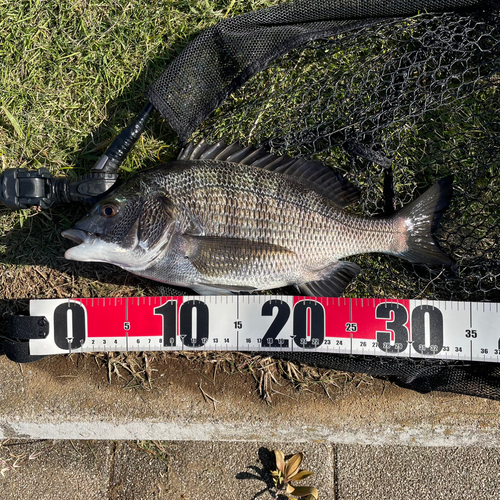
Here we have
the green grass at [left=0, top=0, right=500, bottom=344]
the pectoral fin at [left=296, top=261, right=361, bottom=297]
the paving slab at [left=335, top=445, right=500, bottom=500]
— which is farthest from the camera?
the paving slab at [left=335, top=445, right=500, bottom=500]

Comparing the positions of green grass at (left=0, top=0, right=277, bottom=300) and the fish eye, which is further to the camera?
green grass at (left=0, top=0, right=277, bottom=300)

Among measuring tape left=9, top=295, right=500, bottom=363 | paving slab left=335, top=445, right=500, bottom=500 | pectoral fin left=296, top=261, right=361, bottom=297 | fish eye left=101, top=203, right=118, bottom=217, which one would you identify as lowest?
paving slab left=335, top=445, right=500, bottom=500

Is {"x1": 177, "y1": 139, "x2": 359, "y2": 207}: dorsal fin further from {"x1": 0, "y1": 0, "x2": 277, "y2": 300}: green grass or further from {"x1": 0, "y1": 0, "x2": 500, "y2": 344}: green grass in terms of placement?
{"x1": 0, "y1": 0, "x2": 277, "y2": 300}: green grass

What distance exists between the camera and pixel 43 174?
2646 millimetres

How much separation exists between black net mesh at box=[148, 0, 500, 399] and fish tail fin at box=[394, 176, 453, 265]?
0.20 m

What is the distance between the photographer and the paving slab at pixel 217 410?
2.85 m

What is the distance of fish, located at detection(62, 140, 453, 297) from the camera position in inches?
97.3

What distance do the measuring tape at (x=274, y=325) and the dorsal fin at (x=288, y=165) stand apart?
76cm

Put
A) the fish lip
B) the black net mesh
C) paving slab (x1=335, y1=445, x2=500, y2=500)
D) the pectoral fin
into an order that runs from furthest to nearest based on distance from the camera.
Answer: paving slab (x1=335, y1=445, x2=500, y2=500)
the pectoral fin
the black net mesh
the fish lip

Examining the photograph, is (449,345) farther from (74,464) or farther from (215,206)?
(74,464)

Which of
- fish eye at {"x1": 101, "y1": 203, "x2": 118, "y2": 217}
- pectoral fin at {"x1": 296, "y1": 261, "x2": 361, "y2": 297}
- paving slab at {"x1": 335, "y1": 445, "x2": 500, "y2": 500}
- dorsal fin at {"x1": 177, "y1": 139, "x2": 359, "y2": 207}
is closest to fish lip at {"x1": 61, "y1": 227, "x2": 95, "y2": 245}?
fish eye at {"x1": 101, "y1": 203, "x2": 118, "y2": 217}

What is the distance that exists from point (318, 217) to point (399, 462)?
2.08m

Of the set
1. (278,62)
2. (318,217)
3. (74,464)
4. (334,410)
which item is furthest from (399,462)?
(278,62)

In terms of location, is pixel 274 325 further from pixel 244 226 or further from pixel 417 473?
pixel 417 473
